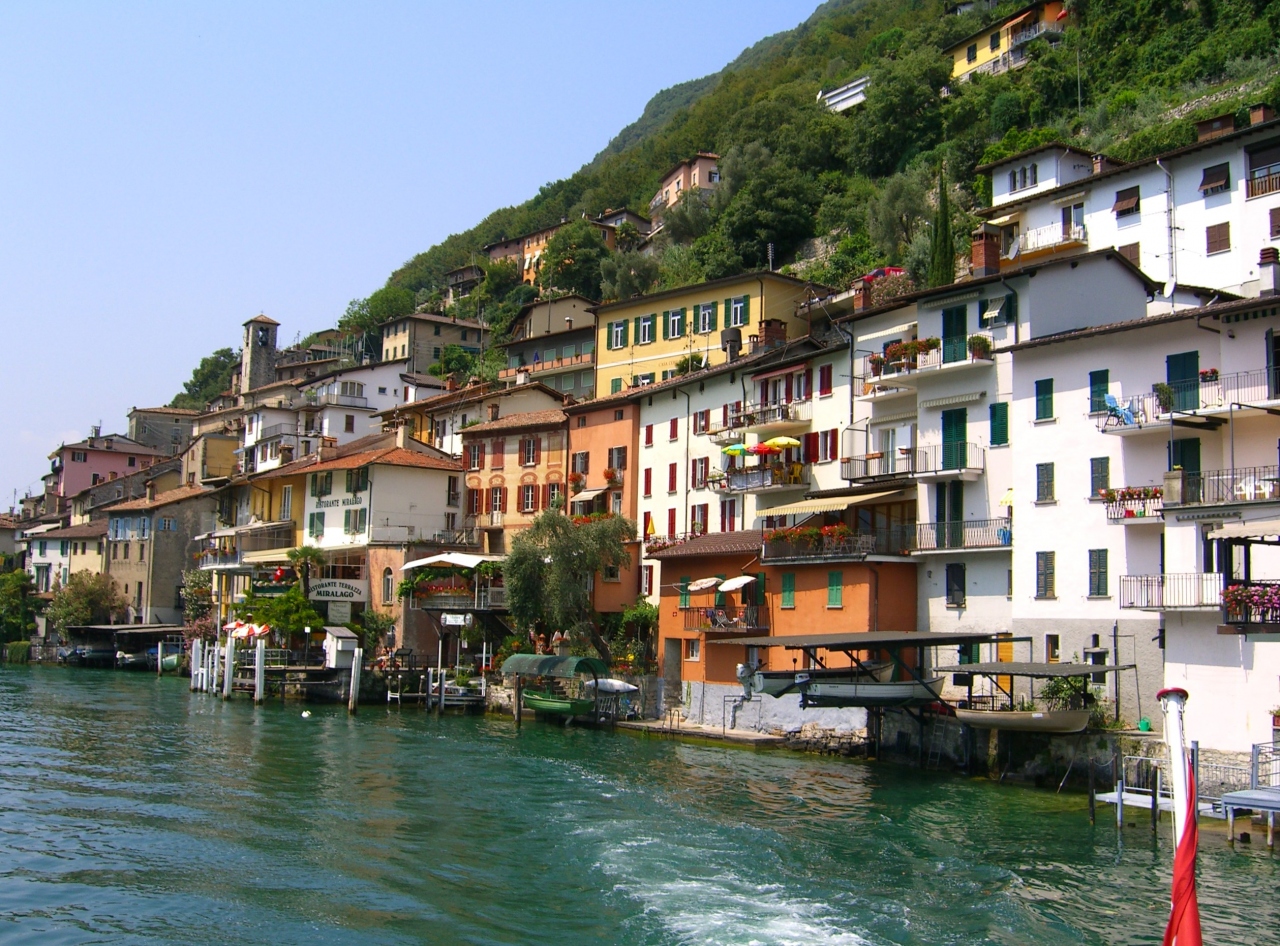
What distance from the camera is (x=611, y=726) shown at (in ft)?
157

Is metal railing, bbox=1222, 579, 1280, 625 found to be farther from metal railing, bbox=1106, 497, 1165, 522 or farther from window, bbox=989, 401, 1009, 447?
window, bbox=989, 401, 1009, 447

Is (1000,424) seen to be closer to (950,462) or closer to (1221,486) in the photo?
(950,462)

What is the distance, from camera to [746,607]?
46969mm

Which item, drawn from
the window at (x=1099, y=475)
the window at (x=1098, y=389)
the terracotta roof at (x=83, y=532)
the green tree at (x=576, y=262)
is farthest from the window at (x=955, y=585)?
the green tree at (x=576, y=262)

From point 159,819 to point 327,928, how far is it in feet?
33.6

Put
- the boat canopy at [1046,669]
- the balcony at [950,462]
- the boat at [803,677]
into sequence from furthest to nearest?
the balcony at [950,462] → the boat at [803,677] → the boat canopy at [1046,669]

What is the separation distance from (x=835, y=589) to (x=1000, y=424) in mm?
8164

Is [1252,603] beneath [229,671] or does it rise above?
above

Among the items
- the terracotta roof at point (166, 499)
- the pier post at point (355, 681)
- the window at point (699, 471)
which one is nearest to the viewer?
the pier post at point (355, 681)

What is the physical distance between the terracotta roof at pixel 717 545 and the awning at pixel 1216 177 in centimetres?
2168

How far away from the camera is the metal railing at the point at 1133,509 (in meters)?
33.8

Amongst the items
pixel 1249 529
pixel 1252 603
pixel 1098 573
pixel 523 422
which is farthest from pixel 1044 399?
pixel 523 422

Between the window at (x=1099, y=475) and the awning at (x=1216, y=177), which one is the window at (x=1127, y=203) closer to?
the awning at (x=1216, y=177)

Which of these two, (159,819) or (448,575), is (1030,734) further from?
(448,575)
